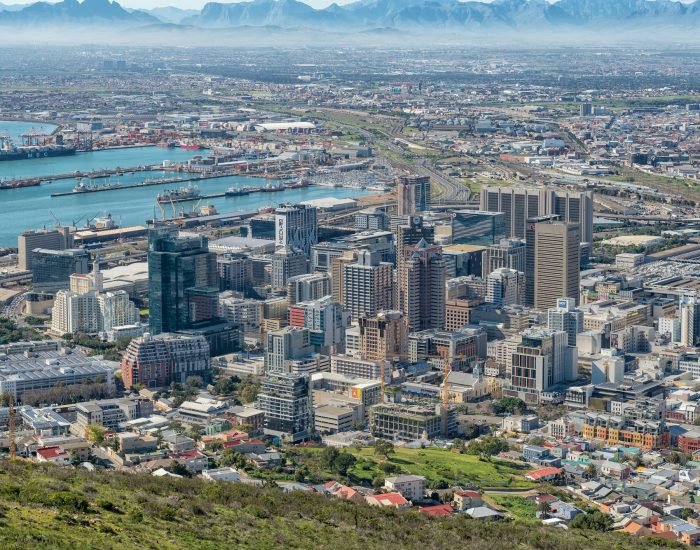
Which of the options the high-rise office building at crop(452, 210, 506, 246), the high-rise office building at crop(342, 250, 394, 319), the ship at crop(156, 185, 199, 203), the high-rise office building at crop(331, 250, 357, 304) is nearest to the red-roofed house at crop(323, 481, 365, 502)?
the high-rise office building at crop(342, 250, 394, 319)

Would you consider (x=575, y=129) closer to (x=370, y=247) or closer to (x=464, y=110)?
(x=464, y=110)

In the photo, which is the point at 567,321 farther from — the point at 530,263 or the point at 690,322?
the point at 530,263

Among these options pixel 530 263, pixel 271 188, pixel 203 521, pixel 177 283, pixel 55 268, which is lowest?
pixel 271 188

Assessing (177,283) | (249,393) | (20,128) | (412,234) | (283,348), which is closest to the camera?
(249,393)

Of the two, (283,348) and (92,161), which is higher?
(283,348)

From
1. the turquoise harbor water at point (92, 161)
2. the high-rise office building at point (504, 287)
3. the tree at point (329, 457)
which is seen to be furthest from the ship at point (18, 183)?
the tree at point (329, 457)

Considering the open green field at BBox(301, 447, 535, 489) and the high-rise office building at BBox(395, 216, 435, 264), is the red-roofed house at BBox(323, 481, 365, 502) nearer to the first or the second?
the open green field at BBox(301, 447, 535, 489)

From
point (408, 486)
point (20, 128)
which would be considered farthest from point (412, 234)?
point (20, 128)

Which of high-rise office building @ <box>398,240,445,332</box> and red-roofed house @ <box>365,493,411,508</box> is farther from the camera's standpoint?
high-rise office building @ <box>398,240,445,332</box>

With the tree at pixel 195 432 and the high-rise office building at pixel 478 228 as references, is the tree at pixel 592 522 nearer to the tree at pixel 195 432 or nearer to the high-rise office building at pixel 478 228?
the tree at pixel 195 432
